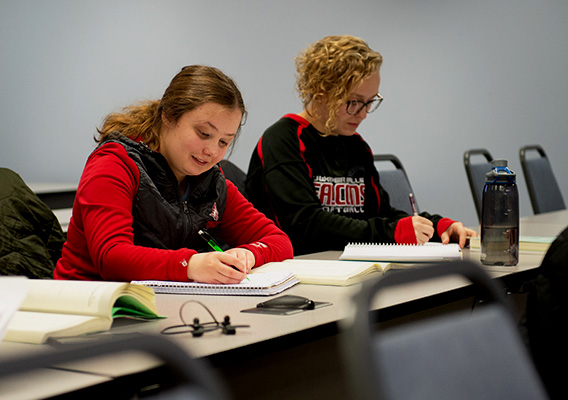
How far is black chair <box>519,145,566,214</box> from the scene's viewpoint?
3.32 metres

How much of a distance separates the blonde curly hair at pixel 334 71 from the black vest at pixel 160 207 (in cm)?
68

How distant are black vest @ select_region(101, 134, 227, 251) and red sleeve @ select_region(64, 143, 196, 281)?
0.09ft

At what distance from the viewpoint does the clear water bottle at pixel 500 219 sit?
Result: 1.58m

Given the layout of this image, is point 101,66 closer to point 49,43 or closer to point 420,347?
point 49,43

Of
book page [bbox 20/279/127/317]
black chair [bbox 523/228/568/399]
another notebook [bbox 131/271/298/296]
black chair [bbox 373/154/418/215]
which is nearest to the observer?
black chair [bbox 523/228/568/399]

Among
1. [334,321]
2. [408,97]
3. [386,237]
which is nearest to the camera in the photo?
[334,321]

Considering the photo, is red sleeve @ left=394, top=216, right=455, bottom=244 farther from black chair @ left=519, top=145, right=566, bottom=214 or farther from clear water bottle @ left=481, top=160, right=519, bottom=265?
black chair @ left=519, top=145, right=566, bottom=214

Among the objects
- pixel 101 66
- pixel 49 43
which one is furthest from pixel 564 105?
pixel 49 43

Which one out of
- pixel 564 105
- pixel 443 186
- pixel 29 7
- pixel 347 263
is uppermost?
pixel 29 7

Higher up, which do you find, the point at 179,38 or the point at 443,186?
the point at 179,38

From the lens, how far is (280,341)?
96 cm

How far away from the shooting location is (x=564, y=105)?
4430 mm

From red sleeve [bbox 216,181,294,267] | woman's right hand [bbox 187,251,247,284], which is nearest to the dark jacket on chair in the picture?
red sleeve [bbox 216,181,294,267]

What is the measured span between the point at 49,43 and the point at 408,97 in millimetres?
2182
